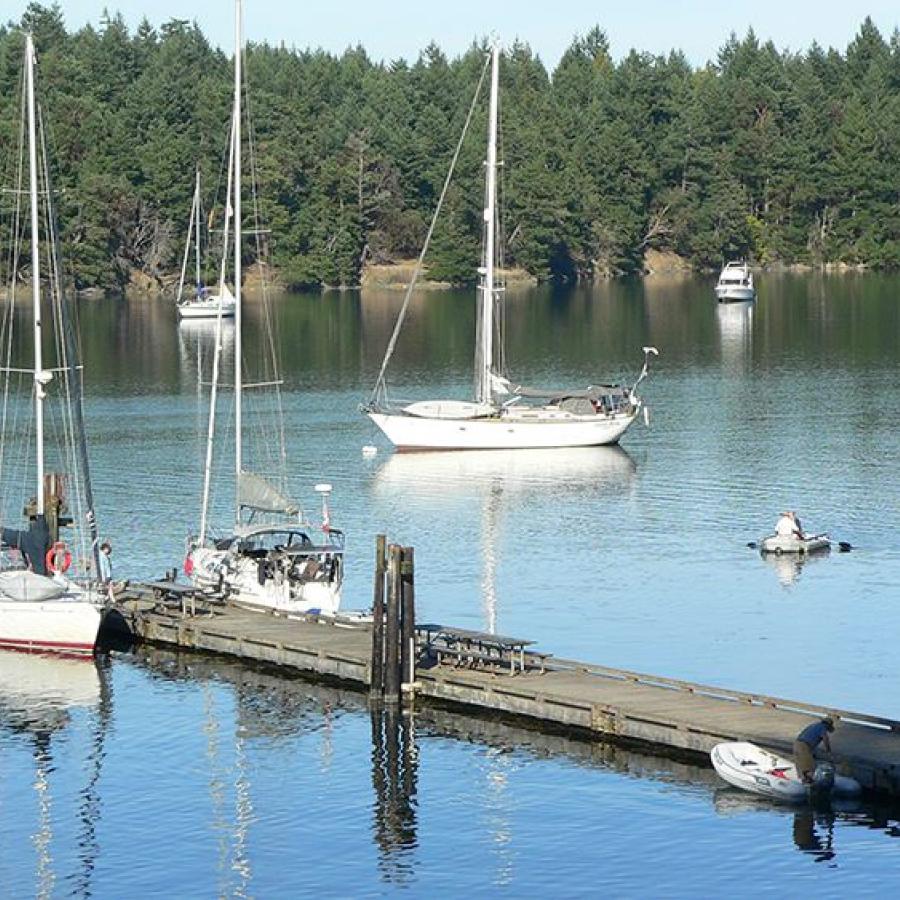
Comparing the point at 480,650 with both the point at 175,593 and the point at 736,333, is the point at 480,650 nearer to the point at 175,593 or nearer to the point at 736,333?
the point at 175,593

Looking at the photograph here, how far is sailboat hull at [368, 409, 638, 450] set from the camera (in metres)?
98.2

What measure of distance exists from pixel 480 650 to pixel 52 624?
10954 millimetres

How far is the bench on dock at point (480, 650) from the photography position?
53281mm

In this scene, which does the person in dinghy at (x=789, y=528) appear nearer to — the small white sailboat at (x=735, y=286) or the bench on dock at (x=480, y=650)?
the bench on dock at (x=480, y=650)

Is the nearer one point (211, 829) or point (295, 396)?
point (211, 829)

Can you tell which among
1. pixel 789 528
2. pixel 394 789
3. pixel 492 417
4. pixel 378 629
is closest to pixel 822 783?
pixel 394 789

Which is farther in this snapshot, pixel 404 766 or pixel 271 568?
pixel 271 568

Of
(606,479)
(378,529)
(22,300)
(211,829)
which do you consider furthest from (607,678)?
(22,300)

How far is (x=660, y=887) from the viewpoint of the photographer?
41406 mm

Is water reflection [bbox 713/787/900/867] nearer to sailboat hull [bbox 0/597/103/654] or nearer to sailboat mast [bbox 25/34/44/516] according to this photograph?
sailboat hull [bbox 0/597/103/654]

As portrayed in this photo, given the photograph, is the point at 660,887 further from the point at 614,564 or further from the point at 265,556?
the point at 614,564

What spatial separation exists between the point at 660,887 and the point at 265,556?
21.9 meters

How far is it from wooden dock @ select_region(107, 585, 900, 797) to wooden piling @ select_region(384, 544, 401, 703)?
1.83ft

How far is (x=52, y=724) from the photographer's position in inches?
2073
